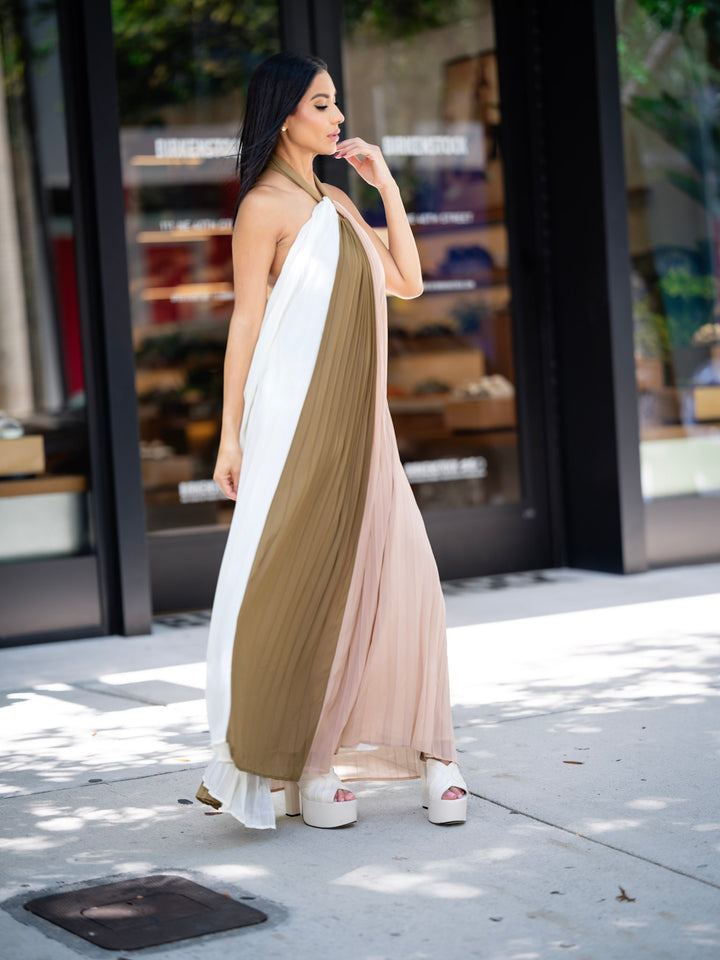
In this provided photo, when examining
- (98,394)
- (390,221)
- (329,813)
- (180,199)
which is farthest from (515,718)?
(180,199)

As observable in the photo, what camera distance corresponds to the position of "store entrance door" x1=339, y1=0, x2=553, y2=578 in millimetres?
7699

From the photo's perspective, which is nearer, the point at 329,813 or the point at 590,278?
the point at 329,813

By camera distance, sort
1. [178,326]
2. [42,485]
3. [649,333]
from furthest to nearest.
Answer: [649,333], [178,326], [42,485]

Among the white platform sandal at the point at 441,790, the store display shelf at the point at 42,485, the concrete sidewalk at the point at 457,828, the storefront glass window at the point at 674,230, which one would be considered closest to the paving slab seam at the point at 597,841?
the concrete sidewalk at the point at 457,828

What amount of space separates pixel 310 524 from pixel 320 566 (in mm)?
109

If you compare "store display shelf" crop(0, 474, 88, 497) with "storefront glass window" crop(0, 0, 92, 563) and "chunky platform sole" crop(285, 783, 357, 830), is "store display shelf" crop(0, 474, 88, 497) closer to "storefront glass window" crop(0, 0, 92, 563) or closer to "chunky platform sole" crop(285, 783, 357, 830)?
"storefront glass window" crop(0, 0, 92, 563)

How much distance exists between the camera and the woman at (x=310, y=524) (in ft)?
11.0

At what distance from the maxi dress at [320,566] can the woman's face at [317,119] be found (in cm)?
9

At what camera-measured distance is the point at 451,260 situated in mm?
7824

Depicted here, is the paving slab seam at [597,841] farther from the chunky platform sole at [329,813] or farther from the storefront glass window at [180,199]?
the storefront glass window at [180,199]

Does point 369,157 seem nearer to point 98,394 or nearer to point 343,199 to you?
point 343,199

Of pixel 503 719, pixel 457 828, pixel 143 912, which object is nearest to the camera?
pixel 143 912

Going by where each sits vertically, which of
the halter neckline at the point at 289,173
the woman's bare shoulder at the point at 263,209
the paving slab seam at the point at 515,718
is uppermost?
the halter neckline at the point at 289,173

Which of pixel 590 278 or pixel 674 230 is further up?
pixel 674 230
